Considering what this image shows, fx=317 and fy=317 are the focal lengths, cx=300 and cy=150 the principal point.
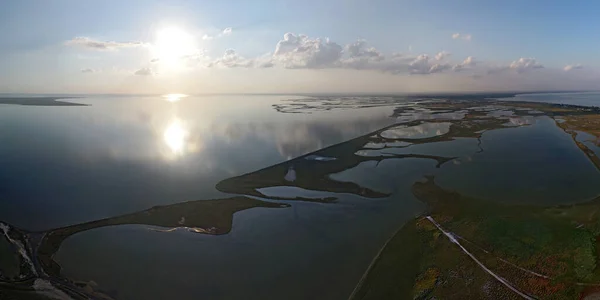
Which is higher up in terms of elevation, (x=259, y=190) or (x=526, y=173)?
(x=526, y=173)

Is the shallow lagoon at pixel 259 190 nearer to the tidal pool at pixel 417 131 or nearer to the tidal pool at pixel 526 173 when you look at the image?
the tidal pool at pixel 526 173

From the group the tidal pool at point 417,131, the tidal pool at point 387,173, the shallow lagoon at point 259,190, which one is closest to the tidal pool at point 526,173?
the shallow lagoon at point 259,190

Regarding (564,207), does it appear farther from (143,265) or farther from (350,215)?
(143,265)

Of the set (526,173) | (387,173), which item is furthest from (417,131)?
(387,173)

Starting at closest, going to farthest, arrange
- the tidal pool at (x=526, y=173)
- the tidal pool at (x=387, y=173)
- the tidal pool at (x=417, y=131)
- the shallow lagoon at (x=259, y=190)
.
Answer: the shallow lagoon at (x=259, y=190), the tidal pool at (x=526, y=173), the tidal pool at (x=387, y=173), the tidal pool at (x=417, y=131)

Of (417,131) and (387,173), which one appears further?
(417,131)

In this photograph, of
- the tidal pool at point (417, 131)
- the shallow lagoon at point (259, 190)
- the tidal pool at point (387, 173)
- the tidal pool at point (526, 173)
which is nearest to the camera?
the shallow lagoon at point (259, 190)

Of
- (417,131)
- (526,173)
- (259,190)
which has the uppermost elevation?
(417,131)

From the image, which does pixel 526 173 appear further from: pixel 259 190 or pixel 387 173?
pixel 259 190

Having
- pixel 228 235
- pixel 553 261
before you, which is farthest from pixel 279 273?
pixel 553 261

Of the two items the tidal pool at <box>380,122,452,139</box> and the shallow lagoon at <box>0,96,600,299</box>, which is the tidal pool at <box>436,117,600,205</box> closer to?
the shallow lagoon at <box>0,96,600,299</box>

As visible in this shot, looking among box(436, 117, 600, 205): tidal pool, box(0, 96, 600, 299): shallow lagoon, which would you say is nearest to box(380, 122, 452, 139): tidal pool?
box(0, 96, 600, 299): shallow lagoon
